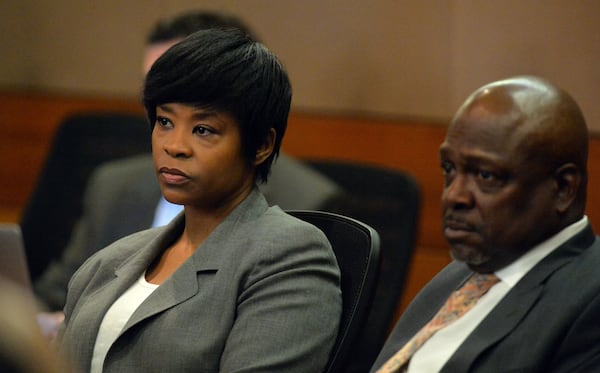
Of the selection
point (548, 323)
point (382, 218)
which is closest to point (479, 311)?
point (548, 323)

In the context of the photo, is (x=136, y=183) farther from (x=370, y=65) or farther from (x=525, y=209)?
(x=525, y=209)

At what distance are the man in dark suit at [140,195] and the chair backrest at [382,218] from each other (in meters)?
0.05

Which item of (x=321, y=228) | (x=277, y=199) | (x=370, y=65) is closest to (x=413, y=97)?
(x=370, y=65)

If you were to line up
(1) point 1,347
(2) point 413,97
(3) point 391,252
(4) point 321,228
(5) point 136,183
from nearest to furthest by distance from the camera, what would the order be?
1. (1) point 1,347
2. (4) point 321,228
3. (3) point 391,252
4. (5) point 136,183
5. (2) point 413,97

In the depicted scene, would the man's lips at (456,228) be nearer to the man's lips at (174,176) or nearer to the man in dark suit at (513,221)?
the man in dark suit at (513,221)

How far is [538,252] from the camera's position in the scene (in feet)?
6.07

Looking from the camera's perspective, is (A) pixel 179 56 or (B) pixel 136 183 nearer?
(A) pixel 179 56

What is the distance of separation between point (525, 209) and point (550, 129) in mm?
143

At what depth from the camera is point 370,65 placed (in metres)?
4.19

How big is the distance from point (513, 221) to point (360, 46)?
2.42m

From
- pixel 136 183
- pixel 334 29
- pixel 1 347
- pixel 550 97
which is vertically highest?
pixel 1 347

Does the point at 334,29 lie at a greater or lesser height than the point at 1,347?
lesser

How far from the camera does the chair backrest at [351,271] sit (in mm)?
1744

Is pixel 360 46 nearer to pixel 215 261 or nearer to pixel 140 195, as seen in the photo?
pixel 140 195
